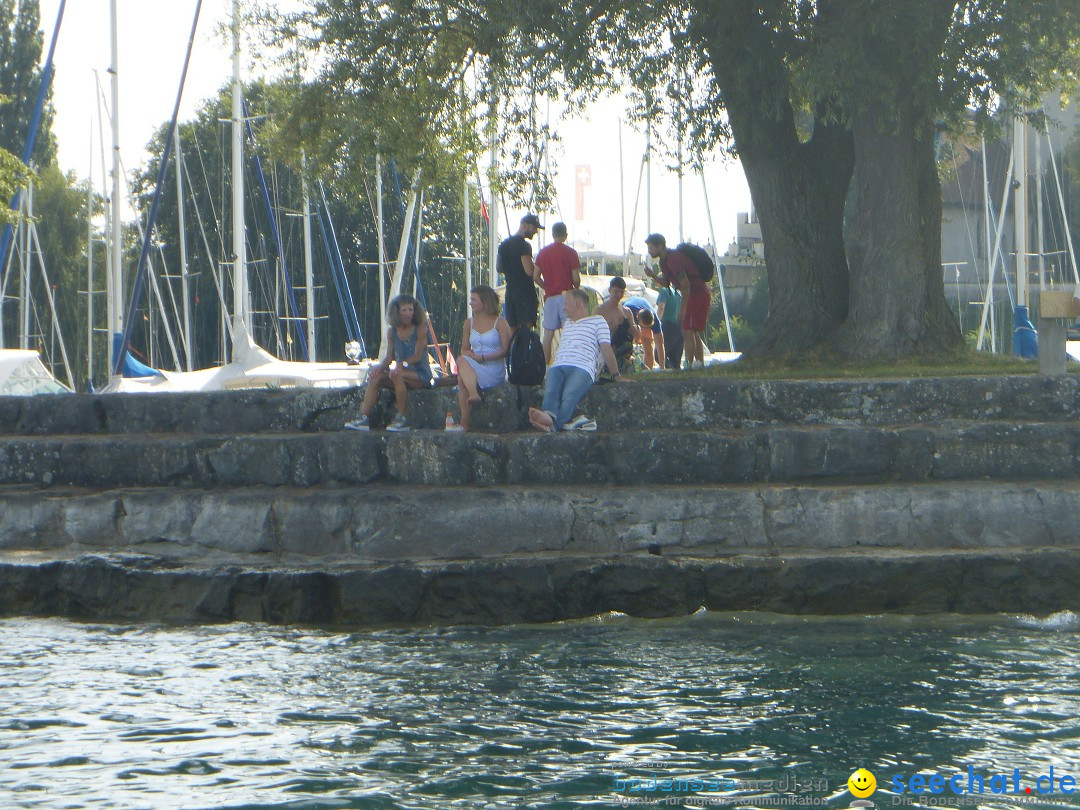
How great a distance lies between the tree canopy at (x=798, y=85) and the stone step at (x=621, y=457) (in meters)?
3.10

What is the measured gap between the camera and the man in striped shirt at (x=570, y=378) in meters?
10.3

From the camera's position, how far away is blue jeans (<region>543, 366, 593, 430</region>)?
1034cm

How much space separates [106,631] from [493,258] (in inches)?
885

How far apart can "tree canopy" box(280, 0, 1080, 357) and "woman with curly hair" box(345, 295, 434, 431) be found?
9.47ft

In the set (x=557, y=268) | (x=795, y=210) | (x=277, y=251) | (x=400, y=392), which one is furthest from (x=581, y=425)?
(x=277, y=251)

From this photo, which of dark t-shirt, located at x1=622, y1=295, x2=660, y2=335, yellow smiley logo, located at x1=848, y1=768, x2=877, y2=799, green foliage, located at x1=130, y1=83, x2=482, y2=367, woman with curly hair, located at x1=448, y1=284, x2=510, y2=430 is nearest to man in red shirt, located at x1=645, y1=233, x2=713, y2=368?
dark t-shirt, located at x1=622, y1=295, x2=660, y2=335

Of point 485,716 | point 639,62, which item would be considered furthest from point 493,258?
point 485,716

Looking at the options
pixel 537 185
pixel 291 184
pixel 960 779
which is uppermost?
pixel 291 184

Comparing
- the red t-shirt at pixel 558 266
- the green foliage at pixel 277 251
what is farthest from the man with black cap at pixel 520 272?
the green foliage at pixel 277 251

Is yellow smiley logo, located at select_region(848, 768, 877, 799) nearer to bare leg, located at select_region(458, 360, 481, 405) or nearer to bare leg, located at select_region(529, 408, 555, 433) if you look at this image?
bare leg, located at select_region(529, 408, 555, 433)

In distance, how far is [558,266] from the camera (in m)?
13.4

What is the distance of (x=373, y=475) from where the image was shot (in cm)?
1031

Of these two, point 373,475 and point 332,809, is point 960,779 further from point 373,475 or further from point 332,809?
point 373,475

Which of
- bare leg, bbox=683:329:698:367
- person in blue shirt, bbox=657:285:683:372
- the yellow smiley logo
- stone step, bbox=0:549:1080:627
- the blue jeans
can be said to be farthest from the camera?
person in blue shirt, bbox=657:285:683:372
